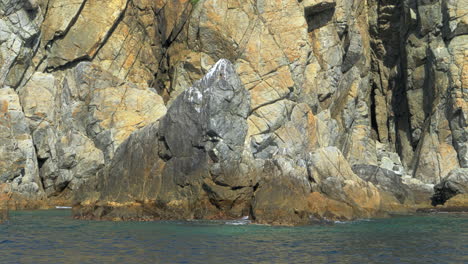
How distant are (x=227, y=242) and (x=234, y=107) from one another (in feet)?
57.7

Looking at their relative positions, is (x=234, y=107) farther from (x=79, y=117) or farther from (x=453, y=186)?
(x=453, y=186)

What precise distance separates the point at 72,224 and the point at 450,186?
3050 cm

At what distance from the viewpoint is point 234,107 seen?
4806 cm

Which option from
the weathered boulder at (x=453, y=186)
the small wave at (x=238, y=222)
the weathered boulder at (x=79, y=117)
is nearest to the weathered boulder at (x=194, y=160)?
the small wave at (x=238, y=222)

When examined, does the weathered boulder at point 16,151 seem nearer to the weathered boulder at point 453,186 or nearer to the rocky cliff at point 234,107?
the rocky cliff at point 234,107

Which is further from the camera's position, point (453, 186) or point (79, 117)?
point (79, 117)

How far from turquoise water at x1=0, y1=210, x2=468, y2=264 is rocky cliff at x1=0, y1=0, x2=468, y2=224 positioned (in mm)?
4161

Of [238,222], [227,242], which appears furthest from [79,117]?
[227,242]

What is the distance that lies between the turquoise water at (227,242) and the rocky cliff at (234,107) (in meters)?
4.16

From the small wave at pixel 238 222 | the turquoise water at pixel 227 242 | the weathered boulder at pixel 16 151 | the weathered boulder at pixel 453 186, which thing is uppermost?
the weathered boulder at pixel 16 151

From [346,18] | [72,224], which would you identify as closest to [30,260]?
[72,224]

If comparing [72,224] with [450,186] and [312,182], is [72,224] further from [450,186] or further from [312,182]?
[450,186]

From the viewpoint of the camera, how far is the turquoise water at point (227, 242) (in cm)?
2719

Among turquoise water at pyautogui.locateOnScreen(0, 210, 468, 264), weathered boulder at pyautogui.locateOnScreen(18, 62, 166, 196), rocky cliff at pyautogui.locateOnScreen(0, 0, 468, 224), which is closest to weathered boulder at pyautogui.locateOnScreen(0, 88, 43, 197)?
rocky cliff at pyautogui.locateOnScreen(0, 0, 468, 224)
